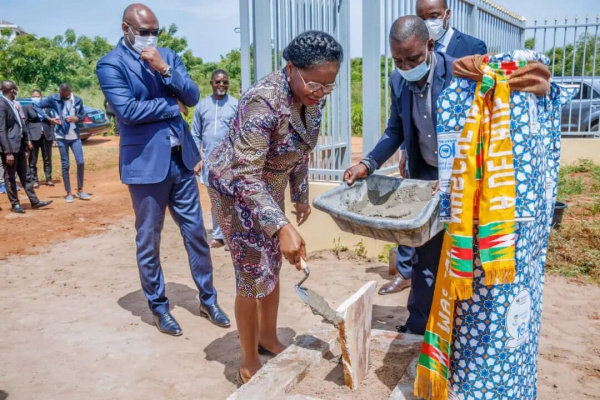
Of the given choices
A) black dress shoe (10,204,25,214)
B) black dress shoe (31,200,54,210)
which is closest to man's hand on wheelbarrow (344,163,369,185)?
black dress shoe (10,204,25,214)

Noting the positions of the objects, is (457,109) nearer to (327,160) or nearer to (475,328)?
(475,328)

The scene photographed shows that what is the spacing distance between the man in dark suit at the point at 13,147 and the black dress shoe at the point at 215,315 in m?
5.92

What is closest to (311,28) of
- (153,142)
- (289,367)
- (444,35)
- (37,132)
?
(444,35)

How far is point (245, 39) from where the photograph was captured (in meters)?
6.01

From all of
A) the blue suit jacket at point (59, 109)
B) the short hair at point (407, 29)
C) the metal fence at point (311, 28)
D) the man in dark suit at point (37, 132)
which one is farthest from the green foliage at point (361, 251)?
the man in dark suit at point (37, 132)

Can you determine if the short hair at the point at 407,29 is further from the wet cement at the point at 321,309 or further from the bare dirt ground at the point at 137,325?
the bare dirt ground at the point at 137,325

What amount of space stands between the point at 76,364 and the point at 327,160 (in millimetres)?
3411

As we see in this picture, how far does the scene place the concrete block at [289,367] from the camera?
2658 millimetres

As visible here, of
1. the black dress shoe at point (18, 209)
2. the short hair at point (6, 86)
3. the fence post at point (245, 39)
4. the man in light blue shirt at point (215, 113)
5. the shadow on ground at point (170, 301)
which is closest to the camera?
the shadow on ground at point (170, 301)

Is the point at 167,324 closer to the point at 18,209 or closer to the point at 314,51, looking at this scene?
the point at 314,51

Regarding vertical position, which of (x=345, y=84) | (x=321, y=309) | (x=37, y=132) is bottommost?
(x=321, y=309)

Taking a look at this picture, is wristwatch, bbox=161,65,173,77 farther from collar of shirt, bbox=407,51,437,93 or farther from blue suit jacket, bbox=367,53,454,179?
collar of shirt, bbox=407,51,437,93

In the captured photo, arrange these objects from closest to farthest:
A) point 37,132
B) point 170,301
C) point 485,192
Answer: point 485,192 → point 170,301 → point 37,132

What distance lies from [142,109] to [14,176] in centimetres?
642
